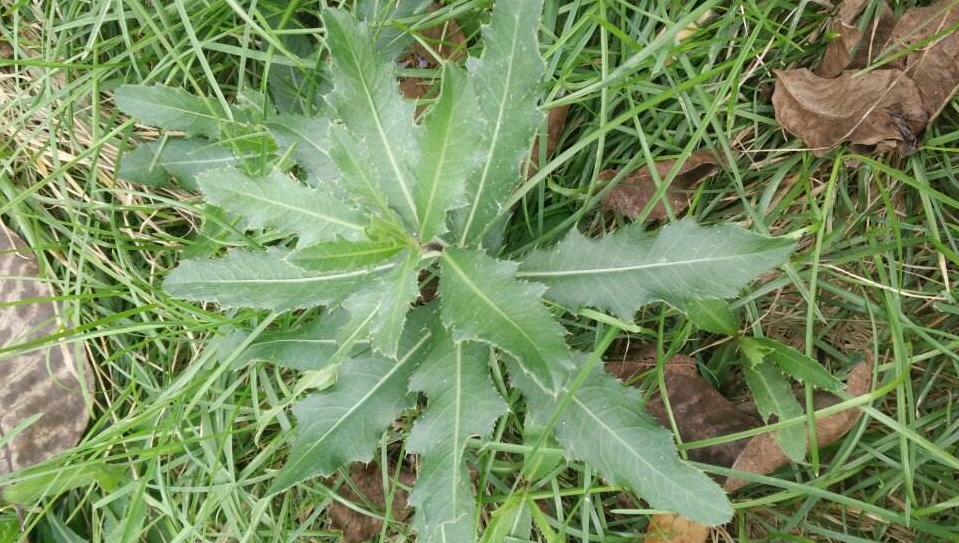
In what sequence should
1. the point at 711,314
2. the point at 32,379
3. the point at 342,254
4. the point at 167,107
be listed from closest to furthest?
the point at 342,254 → the point at 711,314 → the point at 167,107 → the point at 32,379

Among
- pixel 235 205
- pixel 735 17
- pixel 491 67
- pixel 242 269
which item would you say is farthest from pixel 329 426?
pixel 735 17

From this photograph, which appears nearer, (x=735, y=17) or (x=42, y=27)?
(x=735, y=17)

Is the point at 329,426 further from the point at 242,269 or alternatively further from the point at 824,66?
the point at 824,66

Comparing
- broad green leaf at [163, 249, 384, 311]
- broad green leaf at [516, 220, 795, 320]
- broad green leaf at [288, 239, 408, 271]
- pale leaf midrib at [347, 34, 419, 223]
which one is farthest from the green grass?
broad green leaf at [288, 239, 408, 271]

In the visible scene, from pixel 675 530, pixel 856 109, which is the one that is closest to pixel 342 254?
pixel 675 530

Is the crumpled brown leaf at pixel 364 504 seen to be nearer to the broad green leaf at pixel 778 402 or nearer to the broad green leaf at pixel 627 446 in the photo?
the broad green leaf at pixel 627 446

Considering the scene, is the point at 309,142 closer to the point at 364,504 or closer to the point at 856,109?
the point at 364,504
